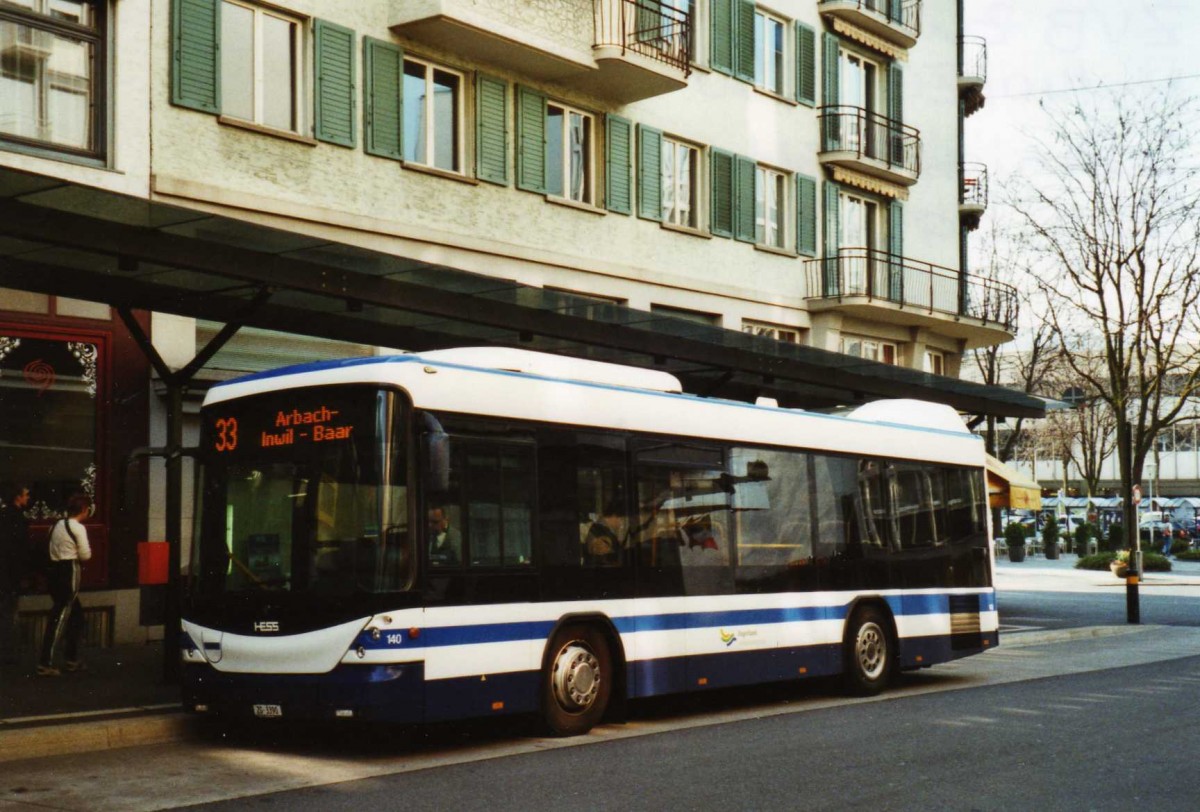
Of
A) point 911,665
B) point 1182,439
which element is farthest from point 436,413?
point 1182,439

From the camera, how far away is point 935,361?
36312 millimetres

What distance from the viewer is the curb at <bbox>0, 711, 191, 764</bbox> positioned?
10.3m

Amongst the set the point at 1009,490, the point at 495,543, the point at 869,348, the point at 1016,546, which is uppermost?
the point at 869,348

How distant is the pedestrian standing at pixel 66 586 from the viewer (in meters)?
14.4

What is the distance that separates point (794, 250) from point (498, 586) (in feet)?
68.0

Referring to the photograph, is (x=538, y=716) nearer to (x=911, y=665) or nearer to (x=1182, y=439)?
(x=911, y=665)

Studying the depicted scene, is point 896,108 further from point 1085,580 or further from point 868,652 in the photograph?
point 868,652

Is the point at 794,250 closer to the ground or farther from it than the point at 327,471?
farther from it

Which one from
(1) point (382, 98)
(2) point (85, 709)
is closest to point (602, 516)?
(2) point (85, 709)

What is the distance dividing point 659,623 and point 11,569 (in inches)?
265

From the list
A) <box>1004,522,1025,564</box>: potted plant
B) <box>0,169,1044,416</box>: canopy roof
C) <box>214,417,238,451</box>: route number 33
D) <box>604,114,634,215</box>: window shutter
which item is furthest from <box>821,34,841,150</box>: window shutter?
<box>1004,522,1025,564</box>: potted plant

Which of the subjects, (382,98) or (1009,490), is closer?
(382,98)

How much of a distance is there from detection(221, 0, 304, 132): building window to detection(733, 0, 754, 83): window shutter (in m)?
11.2

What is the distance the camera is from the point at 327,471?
1055 centimetres
